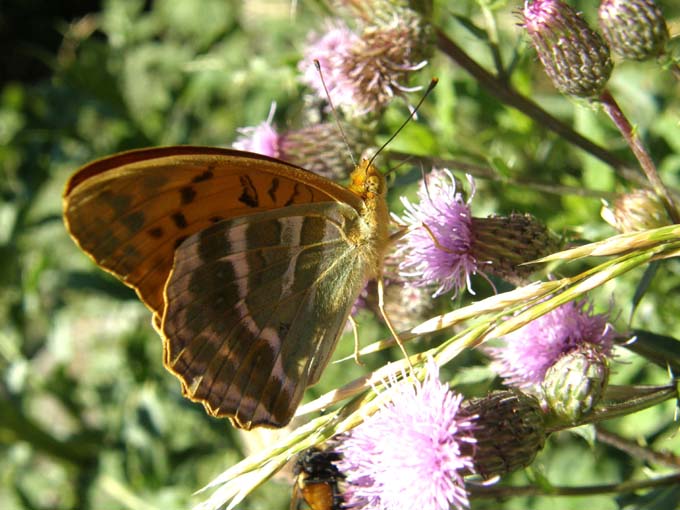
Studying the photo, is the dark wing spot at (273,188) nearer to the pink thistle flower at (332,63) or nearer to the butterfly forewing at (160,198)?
the butterfly forewing at (160,198)

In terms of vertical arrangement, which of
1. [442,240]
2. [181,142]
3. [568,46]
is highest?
[568,46]

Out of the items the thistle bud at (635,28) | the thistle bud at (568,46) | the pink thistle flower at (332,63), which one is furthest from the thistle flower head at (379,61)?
the thistle bud at (635,28)

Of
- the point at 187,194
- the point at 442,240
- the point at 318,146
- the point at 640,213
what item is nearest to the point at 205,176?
the point at 187,194

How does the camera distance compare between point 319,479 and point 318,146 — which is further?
point 318,146

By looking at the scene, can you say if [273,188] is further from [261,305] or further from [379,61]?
[379,61]

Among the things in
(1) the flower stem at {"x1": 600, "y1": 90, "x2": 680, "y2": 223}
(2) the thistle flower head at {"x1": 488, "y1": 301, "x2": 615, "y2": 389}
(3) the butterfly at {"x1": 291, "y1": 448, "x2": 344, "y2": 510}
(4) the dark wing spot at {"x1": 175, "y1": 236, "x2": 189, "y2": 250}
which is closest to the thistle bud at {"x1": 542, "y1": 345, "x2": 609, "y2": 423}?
(2) the thistle flower head at {"x1": 488, "y1": 301, "x2": 615, "y2": 389}

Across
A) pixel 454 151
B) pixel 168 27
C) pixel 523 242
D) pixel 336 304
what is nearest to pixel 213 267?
pixel 336 304
